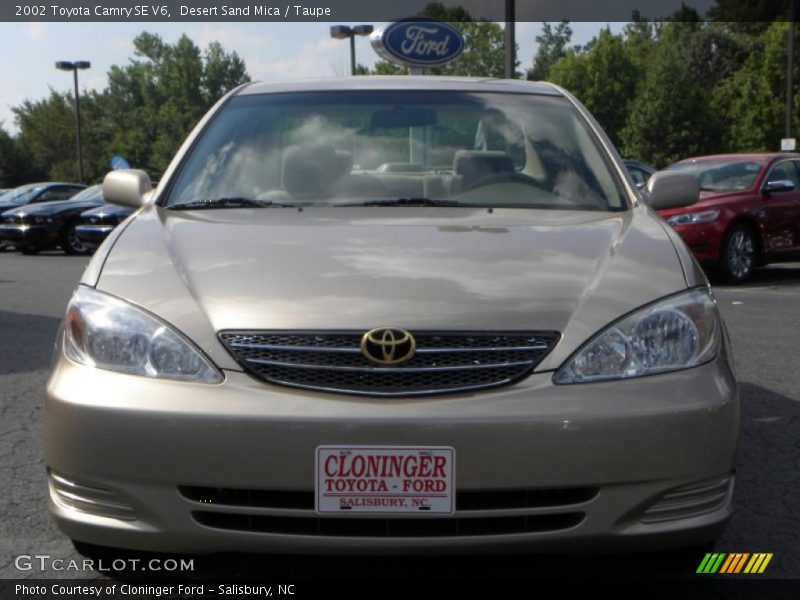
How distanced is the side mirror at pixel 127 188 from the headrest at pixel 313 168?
606mm

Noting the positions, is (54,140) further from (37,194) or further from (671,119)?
(37,194)

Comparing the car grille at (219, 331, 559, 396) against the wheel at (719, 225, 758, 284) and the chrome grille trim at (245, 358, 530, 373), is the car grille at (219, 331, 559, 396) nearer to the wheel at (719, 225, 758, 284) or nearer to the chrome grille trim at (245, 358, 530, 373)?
the chrome grille trim at (245, 358, 530, 373)

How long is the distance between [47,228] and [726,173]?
495 inches

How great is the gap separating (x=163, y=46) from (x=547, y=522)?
400 ft

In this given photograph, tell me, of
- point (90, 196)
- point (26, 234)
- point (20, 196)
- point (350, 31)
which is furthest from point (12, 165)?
point (26, 234)

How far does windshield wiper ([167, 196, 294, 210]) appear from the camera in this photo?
12.6ft

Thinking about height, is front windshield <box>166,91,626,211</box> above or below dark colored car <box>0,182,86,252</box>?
above

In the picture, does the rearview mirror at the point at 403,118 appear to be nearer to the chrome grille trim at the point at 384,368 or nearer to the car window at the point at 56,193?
the chrome grille trim at the point at 384,368

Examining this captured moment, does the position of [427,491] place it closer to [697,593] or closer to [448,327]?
[448,327]

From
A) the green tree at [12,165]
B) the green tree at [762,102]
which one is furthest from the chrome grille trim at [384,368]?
the green tree at [12,165]

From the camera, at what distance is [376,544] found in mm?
2703

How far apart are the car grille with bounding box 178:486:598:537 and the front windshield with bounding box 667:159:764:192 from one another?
37.6ft

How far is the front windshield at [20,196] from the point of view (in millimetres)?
25094

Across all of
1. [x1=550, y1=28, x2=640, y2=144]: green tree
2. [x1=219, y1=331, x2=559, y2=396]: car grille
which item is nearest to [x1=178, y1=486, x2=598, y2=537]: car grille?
[x1=219, y1=331, x2=559, y2=396]: car grille
